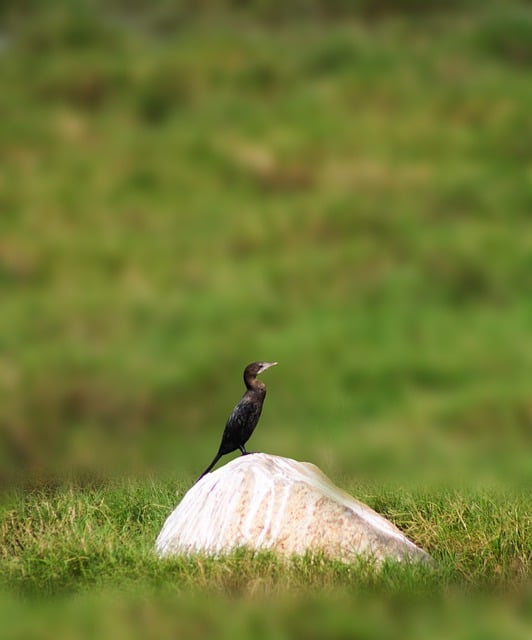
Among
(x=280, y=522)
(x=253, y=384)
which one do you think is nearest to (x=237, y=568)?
(x=280, y=522)

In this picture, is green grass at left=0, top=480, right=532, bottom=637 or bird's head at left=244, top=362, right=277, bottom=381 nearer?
green grass at left=0, top=480, right=532, bottom=637

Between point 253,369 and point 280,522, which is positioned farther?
point 253,369

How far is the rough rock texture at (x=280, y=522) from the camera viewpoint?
5891 millimetres

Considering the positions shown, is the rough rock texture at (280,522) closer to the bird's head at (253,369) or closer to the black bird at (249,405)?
the black bird at (249,405)

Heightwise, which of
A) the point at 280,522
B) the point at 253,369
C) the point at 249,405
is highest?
the point at 253,369

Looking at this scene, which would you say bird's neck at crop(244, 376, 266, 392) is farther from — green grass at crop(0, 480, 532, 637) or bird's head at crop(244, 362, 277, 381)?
green grass at crop(0, 480, 532, 637)

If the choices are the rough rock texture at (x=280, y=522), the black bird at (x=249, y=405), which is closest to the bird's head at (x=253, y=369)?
the black bird at (x=249, y=405)

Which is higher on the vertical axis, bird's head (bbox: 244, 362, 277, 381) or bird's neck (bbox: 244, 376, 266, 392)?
bird's head (bbox: 244, 362, 277, 381)

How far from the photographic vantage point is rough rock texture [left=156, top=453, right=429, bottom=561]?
5.89 m

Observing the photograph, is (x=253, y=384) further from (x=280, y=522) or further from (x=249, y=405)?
(x=280, y=522)

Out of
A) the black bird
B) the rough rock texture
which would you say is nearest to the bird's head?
the black bird

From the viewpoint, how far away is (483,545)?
20.7 feet

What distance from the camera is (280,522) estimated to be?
5.93 meters

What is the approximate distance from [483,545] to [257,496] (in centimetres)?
123
